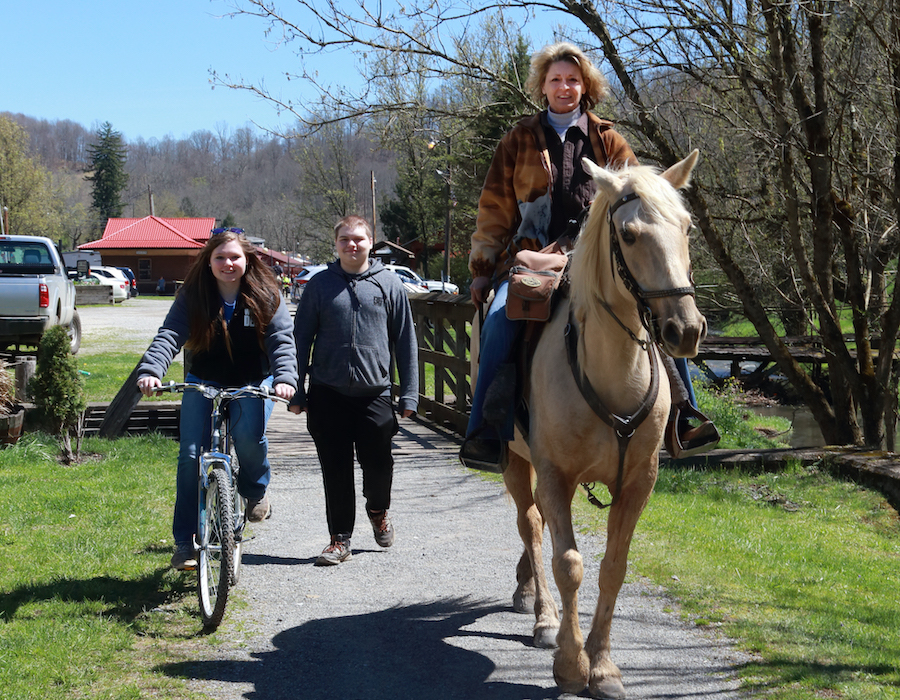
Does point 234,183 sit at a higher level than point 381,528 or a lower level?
higher

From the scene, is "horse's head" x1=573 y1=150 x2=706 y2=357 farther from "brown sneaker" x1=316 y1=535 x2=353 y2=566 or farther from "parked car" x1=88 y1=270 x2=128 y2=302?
"parked car" x1=88 y1=270 x2=128 y2=302

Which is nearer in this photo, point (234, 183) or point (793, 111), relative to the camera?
point (793, 111)

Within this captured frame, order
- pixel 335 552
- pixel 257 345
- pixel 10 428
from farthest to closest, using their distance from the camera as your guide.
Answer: pixel 10 428
pixel 335 552
pixel 257 345

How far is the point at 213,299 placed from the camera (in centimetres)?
509

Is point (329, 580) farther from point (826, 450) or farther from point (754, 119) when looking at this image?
point (754, 119)

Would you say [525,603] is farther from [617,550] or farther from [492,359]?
[492,359]

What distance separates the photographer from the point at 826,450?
8.50 meters

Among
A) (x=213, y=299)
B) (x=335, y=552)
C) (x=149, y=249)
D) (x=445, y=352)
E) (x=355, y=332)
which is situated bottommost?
(x=335, y=552)

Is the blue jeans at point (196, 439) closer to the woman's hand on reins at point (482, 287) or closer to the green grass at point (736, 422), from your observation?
the woman's hand on reins at point (482, 287)

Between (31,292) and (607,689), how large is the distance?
16071mm

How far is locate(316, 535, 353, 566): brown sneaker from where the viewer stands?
570 cm

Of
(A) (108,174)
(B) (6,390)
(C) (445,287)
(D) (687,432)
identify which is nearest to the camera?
(D) (687,432)

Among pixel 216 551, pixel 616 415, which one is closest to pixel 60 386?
pixel 216 551

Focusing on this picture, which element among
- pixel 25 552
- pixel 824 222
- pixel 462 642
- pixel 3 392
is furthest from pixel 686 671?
pixel 3 392
